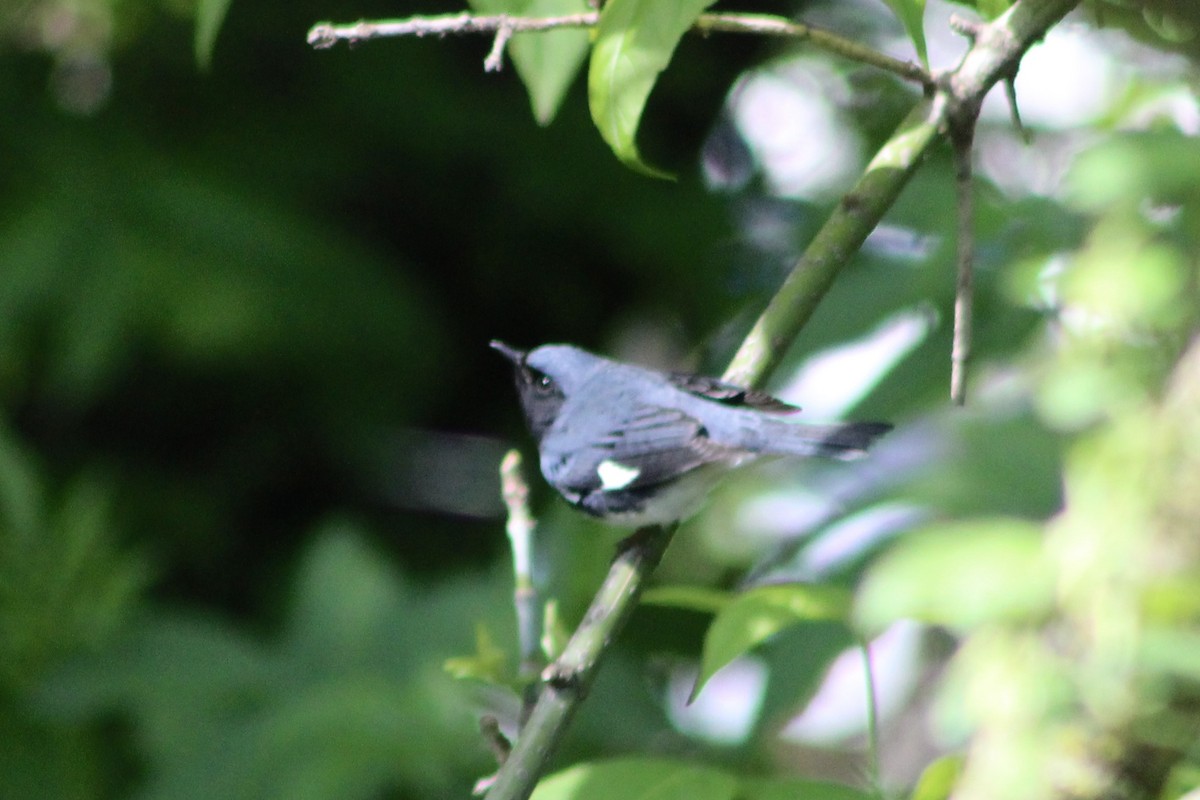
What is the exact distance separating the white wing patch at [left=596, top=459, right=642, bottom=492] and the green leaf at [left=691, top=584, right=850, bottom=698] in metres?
0.82

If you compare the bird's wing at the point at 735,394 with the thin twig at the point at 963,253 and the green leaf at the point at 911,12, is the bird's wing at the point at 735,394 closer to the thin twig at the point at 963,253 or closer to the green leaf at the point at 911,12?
the thin twig at the point at 963,253

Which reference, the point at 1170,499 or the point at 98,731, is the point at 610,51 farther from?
the point at 98,731

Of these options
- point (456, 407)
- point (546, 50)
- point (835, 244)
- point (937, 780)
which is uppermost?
point (546, 50)

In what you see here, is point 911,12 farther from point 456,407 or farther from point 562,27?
point 456,407

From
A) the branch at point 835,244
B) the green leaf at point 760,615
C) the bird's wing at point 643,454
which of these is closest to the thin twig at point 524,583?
the branch at point 835,244

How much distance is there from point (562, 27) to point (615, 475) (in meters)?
1.10

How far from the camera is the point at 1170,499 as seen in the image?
166 cm

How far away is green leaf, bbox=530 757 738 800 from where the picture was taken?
1227 mm

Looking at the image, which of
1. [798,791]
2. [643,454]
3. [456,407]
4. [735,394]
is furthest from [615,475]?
[456,407]

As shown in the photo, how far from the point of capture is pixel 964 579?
1539 mm

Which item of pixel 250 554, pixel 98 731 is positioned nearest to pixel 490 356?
pixel 250 554

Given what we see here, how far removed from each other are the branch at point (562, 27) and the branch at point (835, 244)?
2.6 inches

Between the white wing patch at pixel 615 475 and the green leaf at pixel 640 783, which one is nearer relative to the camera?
the green leaf at pixel 640 783

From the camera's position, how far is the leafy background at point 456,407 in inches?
65.7
